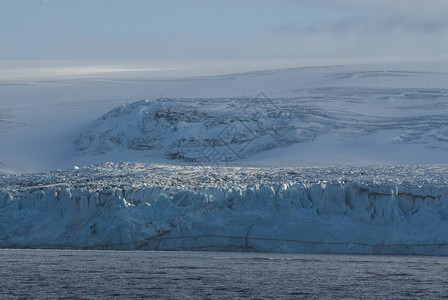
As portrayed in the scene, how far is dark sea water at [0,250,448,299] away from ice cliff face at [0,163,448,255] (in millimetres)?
306

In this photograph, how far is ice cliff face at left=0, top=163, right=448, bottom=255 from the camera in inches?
635

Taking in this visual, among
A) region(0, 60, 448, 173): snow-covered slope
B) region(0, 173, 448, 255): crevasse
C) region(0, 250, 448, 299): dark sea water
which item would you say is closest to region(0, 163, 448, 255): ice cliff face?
region(0, 173, 448, 255): crevasse

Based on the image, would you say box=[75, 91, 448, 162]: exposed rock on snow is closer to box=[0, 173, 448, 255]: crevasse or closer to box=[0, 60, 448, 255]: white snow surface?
box=[0, 60, 448, 255]: white snow surface

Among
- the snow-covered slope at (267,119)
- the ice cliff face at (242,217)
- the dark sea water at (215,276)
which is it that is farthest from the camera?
the snow-covered slope at (267,119)

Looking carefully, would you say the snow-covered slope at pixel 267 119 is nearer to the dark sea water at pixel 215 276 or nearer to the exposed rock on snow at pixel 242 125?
the exposed rock on snow at pixel 242 125

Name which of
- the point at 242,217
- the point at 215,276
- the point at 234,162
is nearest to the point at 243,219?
the point at 242,217

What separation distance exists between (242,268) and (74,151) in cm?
1373

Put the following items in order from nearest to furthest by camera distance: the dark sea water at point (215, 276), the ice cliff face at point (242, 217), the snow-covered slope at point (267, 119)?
1. the dark sea water at point (215, 276)
2. the ice cliff face at point (242, 217)
3. the snow-covered slope at point (267, 119)

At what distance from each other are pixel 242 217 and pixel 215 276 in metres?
2.10

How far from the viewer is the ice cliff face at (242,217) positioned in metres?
16.1

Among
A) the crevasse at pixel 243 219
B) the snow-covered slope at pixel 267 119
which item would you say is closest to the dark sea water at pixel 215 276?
the crevasse at pixel 243 219

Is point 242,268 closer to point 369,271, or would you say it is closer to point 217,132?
point 369,271

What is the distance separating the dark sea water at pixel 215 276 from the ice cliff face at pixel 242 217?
1.00 feet

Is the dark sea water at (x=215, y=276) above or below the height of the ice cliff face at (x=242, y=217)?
below
